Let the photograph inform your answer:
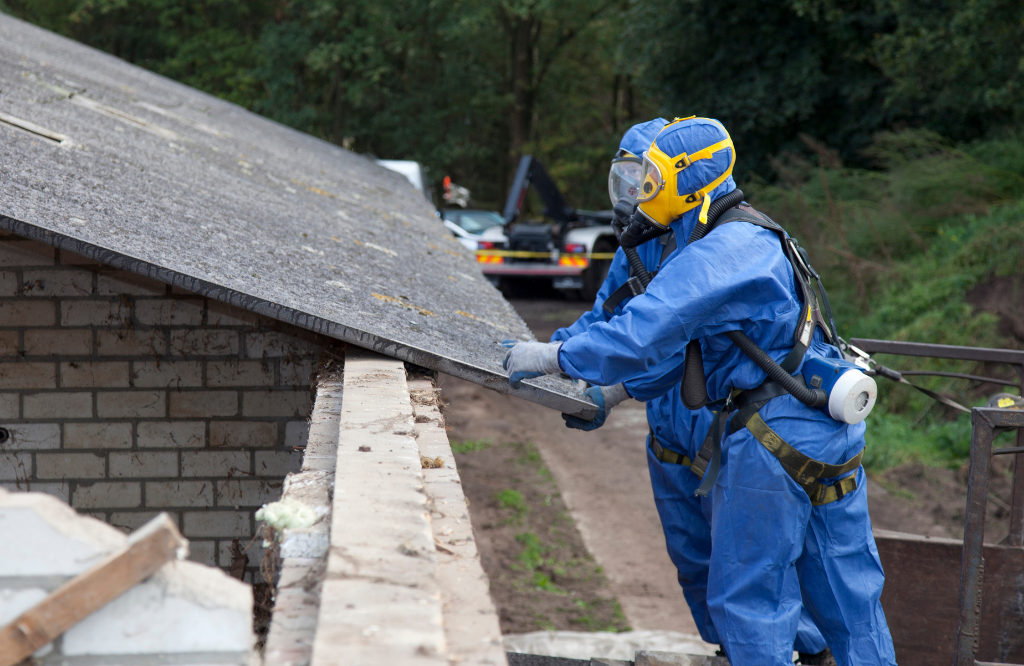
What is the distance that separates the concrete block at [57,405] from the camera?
350 centimetres

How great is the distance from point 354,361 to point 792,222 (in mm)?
10016

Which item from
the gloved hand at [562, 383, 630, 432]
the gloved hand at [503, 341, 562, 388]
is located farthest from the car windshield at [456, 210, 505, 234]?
the gloved hand at [503, 341, 562, 388]

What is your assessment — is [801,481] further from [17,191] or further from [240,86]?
[240,86]

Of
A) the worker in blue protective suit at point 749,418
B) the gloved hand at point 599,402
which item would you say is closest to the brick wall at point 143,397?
the gloved hand at point 599,402

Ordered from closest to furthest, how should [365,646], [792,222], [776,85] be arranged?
[365,646] < [792,222] < [776,85]

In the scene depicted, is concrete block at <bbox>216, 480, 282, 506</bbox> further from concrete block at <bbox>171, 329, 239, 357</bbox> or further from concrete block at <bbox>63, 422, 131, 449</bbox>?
concrete block at <bbox>171, 329, 239, 357</bbox>

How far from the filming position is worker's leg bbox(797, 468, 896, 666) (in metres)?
2.72

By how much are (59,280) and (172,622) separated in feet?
9.00

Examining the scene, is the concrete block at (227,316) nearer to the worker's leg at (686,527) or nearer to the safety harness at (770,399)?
the worker's leg at (686,527)

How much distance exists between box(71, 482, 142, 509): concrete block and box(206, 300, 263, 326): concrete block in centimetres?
79

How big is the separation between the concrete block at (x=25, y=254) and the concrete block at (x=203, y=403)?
758mm

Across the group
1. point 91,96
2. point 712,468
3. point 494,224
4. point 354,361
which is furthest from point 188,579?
point 494,224

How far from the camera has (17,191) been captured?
8.84 feet

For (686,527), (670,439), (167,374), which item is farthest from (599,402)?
(167,374)
